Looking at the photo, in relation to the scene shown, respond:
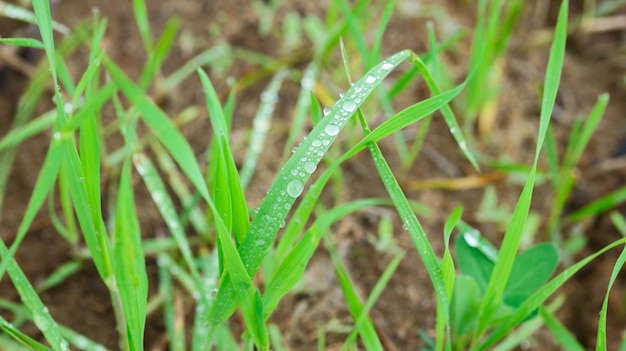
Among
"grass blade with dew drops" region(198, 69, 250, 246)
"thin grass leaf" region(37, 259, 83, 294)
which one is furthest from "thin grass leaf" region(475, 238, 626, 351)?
"thin grass leaf" region(37, 259, 83, 294)

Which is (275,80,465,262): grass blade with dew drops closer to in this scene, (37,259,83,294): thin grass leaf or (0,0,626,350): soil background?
(0,0,626,350): soil background

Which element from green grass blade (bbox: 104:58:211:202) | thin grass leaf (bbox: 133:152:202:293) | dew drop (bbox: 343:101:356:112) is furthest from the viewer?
thin grass leaf (bbox: 133:152:202:293)

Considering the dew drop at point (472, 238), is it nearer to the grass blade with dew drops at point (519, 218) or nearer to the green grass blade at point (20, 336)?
the grass blade with dew drops at point (519, 218)

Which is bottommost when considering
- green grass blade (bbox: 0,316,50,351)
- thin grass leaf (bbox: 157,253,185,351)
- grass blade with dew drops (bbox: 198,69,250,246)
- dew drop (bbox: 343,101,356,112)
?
thin grass leaf (bbox: 157,253,185,351)

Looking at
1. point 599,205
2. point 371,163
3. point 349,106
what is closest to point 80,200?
point 349,106

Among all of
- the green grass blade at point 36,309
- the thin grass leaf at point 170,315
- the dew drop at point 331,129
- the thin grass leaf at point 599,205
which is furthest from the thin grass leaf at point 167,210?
the thin grass leaf at point 599,205

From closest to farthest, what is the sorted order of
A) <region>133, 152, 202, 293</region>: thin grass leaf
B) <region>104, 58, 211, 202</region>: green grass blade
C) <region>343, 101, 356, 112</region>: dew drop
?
<region>104, 58, 211, 202</region>: green grass blade, <region>343, 101, 356, 112</region>: dew drop, <region>133, 152, 202, 293</region>: thin grass leaf
